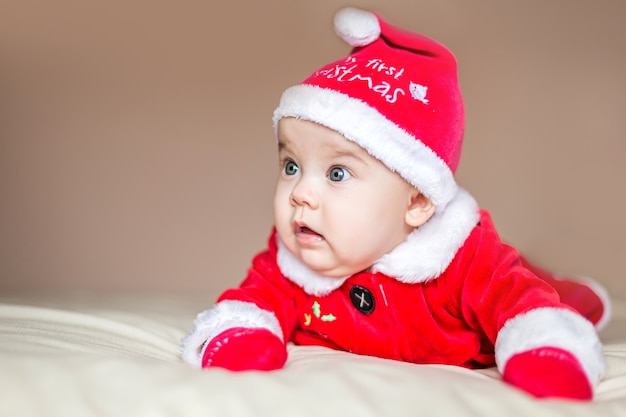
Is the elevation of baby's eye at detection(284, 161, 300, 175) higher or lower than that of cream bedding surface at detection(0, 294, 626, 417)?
higher

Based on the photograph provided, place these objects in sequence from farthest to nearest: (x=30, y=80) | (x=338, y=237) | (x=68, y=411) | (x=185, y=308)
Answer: (x=30, y=80) → (x=185, y=308) → (x=338, y=237) → (x=68, y=411)

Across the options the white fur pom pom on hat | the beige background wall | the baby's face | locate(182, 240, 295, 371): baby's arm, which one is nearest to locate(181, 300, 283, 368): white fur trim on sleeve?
locate(182, 240, 295, 371): baby's arm

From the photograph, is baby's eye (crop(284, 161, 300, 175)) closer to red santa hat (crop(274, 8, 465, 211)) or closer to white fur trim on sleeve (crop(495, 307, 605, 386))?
red santa hat (crop(274, 8, 465, 211))

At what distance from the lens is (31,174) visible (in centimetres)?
217

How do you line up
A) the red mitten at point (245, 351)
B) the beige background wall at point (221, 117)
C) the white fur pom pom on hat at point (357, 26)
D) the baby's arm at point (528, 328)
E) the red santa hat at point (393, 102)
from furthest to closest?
the beige background wall at point (221, 117) < the white fur pom pom on hat at point (357, 26) < the red santa hat at point (393, 102) < the red mitten at point (245, 351) < the baby's arm at point (528, 328)

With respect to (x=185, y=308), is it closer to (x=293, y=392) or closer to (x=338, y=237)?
(x=338, y=237)

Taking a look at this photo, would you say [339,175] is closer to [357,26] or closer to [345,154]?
[345,154]

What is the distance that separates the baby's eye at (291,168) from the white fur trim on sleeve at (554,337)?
1.33ft

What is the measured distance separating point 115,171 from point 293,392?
150 cm

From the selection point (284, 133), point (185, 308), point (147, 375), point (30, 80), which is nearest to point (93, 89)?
point (30, 80)

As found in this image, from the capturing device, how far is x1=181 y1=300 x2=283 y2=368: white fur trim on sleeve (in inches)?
44.8

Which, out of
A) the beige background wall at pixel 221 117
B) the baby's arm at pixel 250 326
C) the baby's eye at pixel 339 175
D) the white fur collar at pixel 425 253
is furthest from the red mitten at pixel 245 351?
the beige background wall at pixel 221 117

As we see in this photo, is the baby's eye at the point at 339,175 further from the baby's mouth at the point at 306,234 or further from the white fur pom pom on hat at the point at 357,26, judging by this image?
the white fur pom pom on hat at the point at 357,26

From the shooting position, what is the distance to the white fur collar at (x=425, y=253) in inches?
46.5
